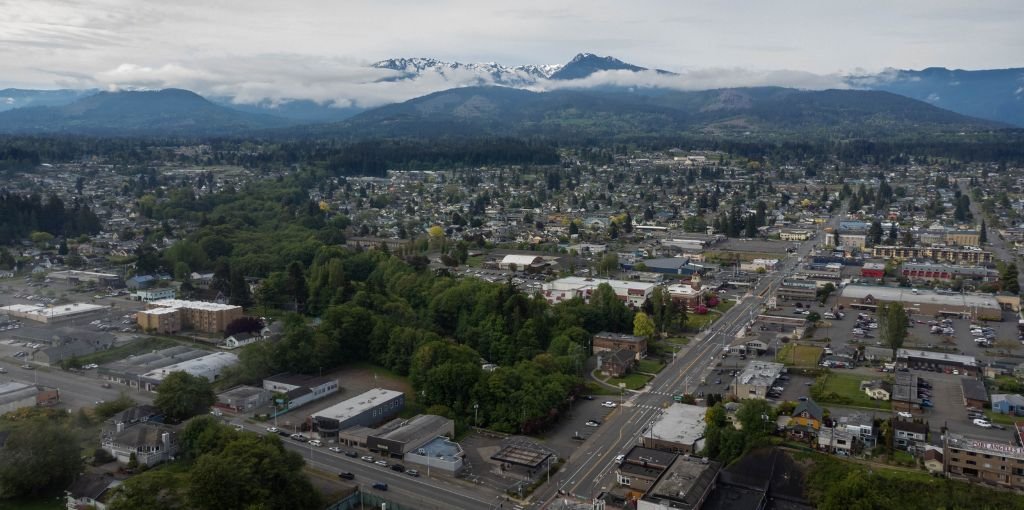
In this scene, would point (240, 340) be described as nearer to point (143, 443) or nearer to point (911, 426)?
point (143, 443)

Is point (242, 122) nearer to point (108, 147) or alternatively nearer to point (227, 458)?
point (108, 147)

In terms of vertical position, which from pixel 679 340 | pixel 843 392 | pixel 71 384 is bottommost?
pixel 679 340

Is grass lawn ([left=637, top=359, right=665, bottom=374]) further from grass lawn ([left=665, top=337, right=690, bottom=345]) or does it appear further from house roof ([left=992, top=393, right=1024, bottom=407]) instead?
house roof ([left=992, top=393, right=1024, bottom=407])

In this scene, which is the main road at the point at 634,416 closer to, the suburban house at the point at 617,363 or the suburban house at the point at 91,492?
the suburban house at the point at 617,363

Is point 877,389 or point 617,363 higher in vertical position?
point 877,389

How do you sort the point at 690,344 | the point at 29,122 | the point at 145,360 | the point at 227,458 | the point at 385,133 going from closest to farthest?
the point at 227,458, the point at 145,360, the point at 690,344, the point at 385,133, the point at 29,122

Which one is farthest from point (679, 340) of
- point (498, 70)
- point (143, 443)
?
point (498, 70)

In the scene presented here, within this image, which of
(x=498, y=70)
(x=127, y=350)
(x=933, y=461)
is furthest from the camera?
(x=498, y=70)

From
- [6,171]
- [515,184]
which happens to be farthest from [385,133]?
[6,171]
